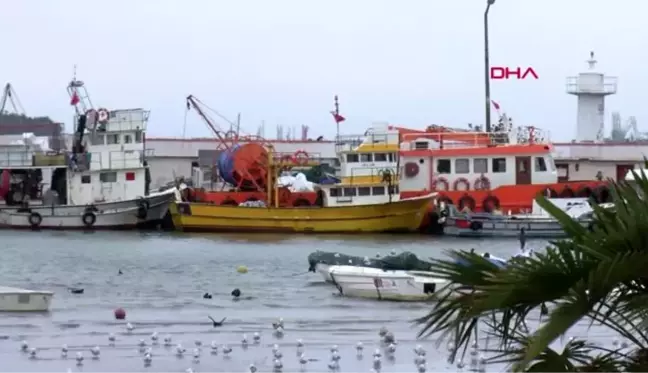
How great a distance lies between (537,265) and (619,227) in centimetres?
48

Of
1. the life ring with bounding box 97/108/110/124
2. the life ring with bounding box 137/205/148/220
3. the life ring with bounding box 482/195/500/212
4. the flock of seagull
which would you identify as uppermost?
the life ring with bounding box 97/108/110/124

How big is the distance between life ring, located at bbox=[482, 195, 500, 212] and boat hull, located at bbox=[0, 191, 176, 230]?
1111 centimetres

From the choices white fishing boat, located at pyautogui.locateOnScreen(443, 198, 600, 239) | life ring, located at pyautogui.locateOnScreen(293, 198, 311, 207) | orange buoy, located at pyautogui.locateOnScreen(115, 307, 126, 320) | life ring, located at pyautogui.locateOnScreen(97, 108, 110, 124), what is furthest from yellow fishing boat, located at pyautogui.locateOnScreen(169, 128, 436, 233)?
orange buoy, located at pyautogui.locateOnScreen(115, 307, 126, 320)

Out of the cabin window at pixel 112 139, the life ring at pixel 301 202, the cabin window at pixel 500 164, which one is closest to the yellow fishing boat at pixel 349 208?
the life ring at pixel 301 202

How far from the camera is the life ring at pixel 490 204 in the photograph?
50.5 metres

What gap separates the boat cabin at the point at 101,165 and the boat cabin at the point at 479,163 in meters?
9.79

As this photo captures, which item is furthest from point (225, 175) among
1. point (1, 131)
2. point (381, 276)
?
point (1, 131)

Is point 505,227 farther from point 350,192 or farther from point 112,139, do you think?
point 112,139

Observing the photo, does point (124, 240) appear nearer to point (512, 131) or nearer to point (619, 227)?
point (512, 131)

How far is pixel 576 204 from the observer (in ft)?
149

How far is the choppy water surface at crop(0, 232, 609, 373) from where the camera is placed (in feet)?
70.7

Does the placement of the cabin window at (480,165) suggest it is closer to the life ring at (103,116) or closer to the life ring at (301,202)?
the life ring at (301,202)

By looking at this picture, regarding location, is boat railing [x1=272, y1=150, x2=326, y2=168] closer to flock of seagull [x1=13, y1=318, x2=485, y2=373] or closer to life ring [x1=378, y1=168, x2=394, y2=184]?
life ring [x1=378, y1=168, x2=394, y2=184]

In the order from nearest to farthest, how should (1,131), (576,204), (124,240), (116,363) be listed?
(116,363) < (576,204) < (124,240) < (1,131)
